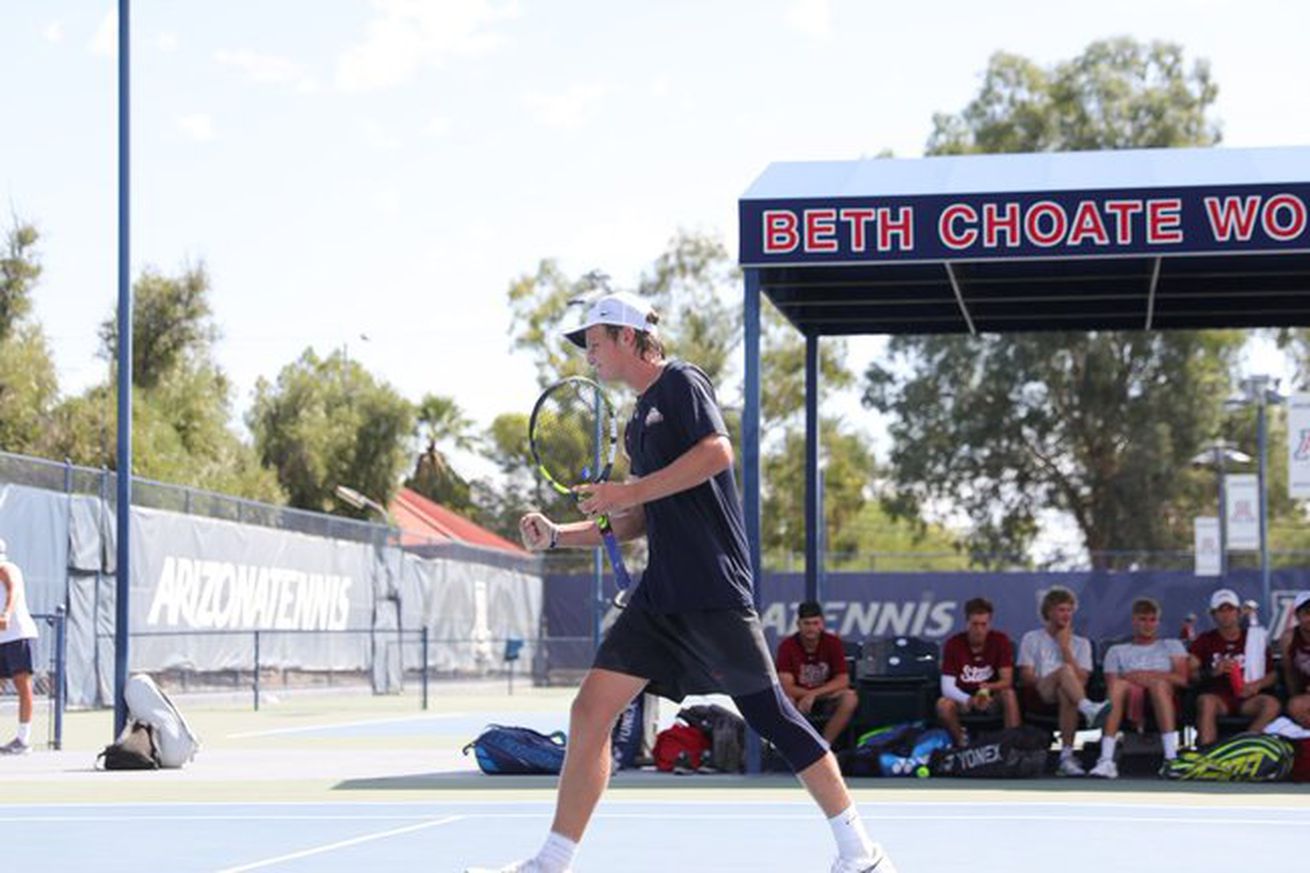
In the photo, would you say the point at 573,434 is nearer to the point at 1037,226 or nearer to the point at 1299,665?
the point at 1037,226

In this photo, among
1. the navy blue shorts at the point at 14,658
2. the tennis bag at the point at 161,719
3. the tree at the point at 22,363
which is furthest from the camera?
the tree at the point at 22,363

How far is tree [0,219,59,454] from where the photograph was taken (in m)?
40.5

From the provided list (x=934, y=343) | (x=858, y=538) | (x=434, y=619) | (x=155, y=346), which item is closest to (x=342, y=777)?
(x=434, y=619)

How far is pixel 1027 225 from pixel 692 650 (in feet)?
26.0

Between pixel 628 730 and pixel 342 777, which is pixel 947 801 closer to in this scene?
pixel 628 730

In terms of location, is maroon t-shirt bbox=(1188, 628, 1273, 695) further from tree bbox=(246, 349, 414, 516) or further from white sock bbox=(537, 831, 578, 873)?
tree bbox=(246, 349, 414, 516)

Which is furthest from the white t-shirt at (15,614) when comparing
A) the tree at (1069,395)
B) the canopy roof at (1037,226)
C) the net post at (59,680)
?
the tree at (1069,395)

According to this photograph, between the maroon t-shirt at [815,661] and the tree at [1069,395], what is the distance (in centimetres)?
3576

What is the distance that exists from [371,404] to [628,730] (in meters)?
45.1

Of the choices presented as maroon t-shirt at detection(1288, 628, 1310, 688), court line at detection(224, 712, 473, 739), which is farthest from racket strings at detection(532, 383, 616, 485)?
court line at detection(224, 712, 473, 739)

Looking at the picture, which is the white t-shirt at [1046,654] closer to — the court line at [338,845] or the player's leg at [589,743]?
the court line at [338,845]

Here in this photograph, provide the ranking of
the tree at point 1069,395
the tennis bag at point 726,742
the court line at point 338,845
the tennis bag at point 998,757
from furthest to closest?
the tree at point 1069,395
the tennis bag at point 726,742
the tennis bag at point 998,757
the court line at point 338,845

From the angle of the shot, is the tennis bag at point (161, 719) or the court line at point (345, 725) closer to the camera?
the tennis bag at point (161, 719)

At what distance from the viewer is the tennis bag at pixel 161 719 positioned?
48.7 ft
